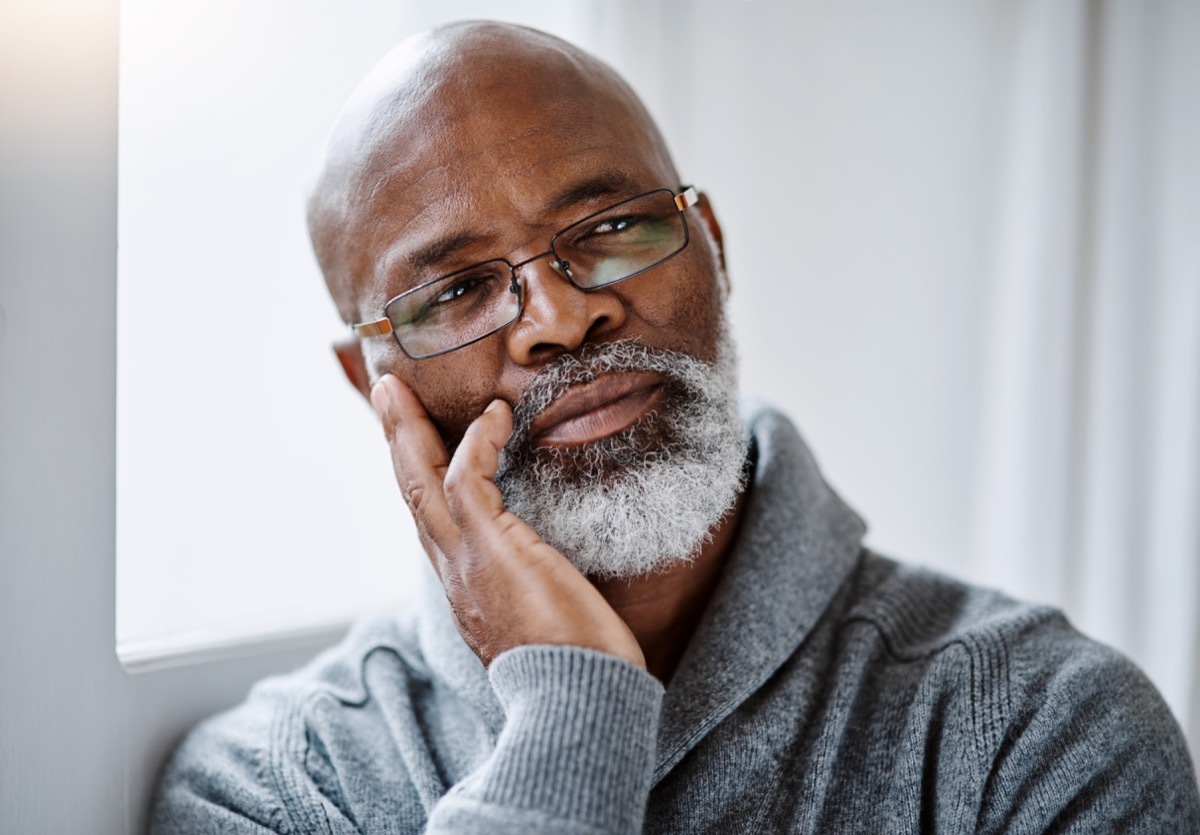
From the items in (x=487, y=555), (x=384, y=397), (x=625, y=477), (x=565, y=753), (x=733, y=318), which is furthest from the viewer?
(x=733, y=318)

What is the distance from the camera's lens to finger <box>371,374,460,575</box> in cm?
117

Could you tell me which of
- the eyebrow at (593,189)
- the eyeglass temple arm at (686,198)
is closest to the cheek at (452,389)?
the eyebrow at (593,189)

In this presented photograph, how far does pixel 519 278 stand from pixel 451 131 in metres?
0.21

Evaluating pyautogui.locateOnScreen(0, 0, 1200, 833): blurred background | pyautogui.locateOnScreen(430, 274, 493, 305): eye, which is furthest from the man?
pyautogui.locateOnScreen(0, 0, 1200, 833): blurred background

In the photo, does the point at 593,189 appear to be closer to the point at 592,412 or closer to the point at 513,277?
the point at 513,277

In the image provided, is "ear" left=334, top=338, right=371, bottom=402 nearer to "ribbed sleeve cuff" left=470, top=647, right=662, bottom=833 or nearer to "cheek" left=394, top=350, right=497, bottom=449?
"cheek" left=394, top=350, right=497, bottom=449

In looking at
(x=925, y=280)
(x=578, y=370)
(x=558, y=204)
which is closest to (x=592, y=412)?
(x=578, y=370)

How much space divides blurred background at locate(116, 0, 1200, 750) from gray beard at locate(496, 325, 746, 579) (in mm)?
552

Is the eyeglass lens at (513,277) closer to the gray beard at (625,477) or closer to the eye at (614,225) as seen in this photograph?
the eye at (614,225)

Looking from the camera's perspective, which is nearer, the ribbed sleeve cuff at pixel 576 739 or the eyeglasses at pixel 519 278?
the ribbed sleeve cuff at pixel 576 739

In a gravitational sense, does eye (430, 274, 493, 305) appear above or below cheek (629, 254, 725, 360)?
above

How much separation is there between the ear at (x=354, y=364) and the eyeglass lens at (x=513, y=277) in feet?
0.66

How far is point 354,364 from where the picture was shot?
1.49 metres

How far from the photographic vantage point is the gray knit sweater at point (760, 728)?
97cm
